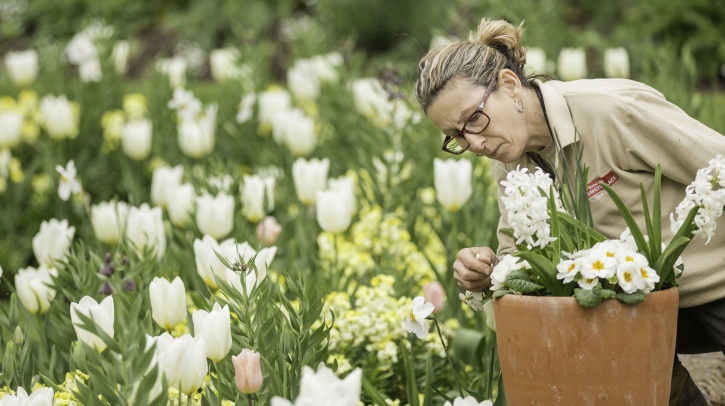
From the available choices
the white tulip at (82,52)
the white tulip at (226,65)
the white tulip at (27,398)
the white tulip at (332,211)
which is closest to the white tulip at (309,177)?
the white tulip at (332,211)

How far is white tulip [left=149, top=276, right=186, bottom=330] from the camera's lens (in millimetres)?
2314

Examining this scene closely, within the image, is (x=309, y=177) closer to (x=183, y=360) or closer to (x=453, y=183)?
(x=453, y=183)

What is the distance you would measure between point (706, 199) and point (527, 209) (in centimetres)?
33

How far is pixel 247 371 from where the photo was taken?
1.95 m

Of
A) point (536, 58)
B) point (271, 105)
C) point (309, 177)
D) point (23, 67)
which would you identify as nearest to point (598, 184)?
point (309, 177)

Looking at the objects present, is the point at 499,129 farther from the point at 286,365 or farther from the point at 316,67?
the point at 316,67

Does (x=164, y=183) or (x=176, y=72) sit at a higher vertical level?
(x=164, y=183)

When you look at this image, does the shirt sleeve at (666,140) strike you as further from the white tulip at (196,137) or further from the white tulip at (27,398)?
the white tulip at (196,137)

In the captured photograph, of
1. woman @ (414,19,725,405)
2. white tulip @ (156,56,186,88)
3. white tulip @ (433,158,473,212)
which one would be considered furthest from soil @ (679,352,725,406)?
white tulip @ (156,56,186,88)

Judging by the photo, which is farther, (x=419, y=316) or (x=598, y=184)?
(x=598, y=184)

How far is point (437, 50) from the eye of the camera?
2.39 meters

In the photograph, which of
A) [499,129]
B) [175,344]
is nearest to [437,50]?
[499,129]

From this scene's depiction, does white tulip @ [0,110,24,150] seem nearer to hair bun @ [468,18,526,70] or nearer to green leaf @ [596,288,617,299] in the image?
hair bun @ [468,18,526,70]

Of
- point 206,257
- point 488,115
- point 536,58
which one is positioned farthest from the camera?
point 536,58
